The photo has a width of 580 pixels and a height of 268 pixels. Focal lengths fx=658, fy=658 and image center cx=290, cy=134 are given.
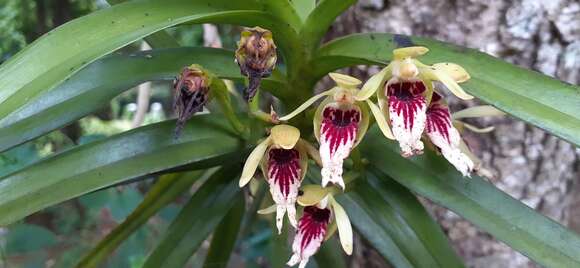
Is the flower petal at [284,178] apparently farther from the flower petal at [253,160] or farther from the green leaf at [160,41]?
the green leaf at [160,41]

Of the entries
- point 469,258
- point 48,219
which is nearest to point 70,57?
point 469,258

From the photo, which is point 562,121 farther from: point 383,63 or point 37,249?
point 37,249

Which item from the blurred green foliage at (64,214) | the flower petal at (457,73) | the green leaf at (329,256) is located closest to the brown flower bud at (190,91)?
the flower petal at (457,73)

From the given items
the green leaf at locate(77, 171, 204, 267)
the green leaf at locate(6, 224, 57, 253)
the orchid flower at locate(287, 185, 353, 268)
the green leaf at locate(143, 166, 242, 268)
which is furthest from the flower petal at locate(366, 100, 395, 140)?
the green leaf at locate(6, 224, 57, 253)

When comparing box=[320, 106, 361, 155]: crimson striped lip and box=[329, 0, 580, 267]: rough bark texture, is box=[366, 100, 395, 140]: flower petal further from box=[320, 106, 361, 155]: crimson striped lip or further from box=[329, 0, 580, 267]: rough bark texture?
box=[329, 0, 580, 267]: rough bark texture

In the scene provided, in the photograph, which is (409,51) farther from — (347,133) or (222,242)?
(222,242)
